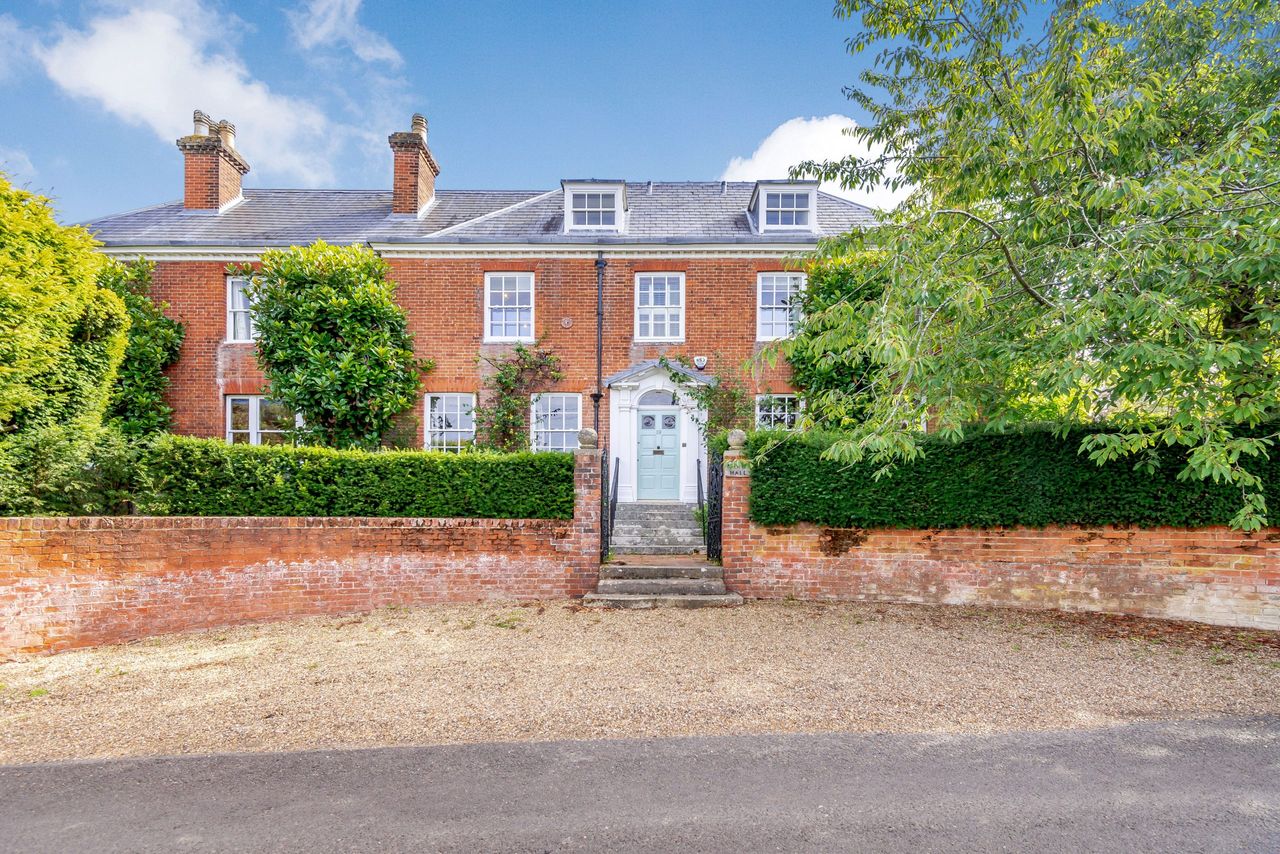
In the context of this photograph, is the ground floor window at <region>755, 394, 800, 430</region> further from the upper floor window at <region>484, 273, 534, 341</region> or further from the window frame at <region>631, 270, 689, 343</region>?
the upper floor window at <region>484, 273, 534, 341</region>

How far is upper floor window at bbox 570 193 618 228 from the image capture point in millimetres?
14156

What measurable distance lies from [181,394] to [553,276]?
850cm

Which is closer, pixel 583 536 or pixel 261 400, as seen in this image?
pixel 583 536

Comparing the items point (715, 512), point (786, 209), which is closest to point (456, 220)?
point (786, 209)

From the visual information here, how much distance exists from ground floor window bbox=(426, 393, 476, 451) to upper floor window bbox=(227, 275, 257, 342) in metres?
4.29

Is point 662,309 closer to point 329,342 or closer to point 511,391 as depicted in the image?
point 511,391

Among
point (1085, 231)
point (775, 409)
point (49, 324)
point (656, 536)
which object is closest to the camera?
point (1085, 231)

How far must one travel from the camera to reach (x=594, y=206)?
14.2 meters

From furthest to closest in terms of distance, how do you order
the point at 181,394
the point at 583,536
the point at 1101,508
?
the point at 181,394, the point at 583,536, the point at 1101,508

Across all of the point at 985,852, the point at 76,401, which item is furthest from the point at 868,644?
the point at 76,401

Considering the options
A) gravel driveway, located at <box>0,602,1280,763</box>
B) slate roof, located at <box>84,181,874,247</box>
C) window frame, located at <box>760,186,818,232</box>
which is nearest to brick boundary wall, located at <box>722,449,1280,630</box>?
gravel driveway, located at <box>0,602,1280,763</box>

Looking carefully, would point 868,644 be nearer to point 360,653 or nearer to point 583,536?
point 583,536

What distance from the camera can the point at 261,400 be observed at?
44.7 ft

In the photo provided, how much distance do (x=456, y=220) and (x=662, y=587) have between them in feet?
35.7
